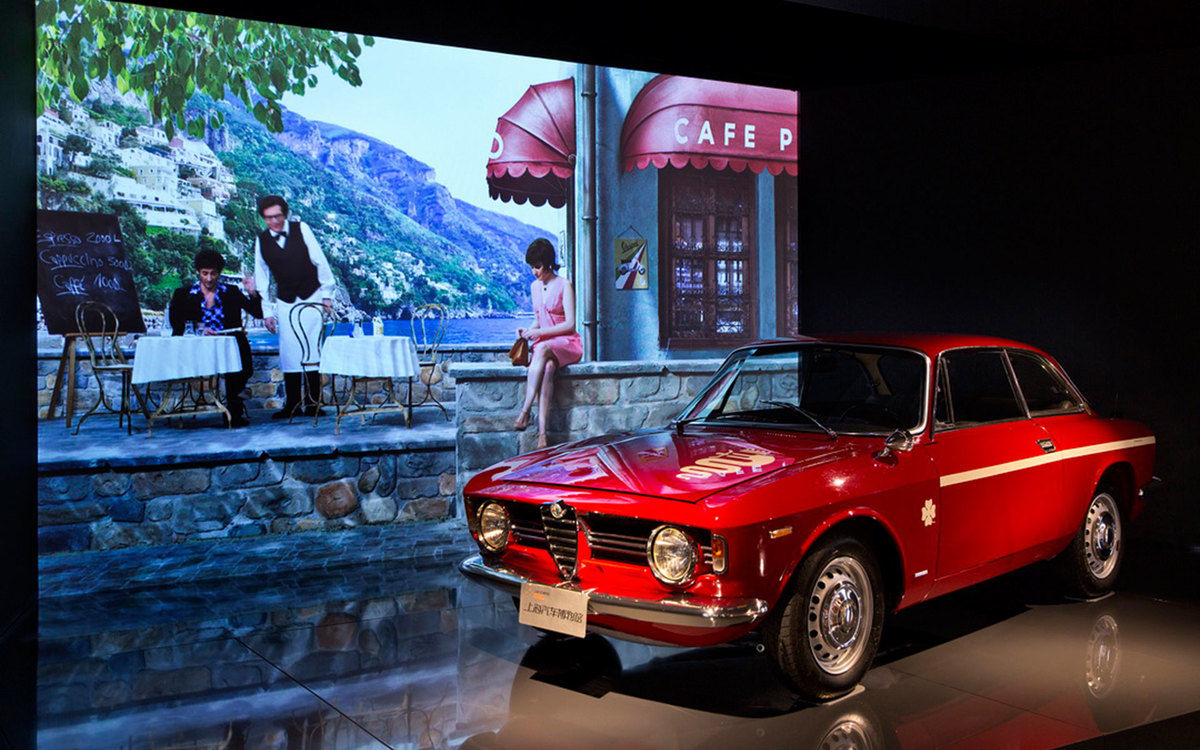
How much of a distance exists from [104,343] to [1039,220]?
269 inches

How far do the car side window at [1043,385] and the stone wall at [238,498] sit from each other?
4213mm

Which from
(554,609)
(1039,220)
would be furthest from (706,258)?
(554,609)

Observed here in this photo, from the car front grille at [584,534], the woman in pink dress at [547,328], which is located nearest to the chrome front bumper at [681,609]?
the car front grille at [584,534]

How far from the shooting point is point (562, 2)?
17.0 ft

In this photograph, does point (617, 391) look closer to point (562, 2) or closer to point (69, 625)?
point (562, 2)

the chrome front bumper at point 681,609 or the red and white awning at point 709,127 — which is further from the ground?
the red and white awning at point 709,127

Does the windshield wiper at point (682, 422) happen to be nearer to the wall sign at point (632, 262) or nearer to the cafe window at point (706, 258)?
the wall sign at point (632, 262)

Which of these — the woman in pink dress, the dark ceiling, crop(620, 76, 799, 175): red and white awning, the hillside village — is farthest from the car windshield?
crop(620, 76, 799, 175): red and white awning

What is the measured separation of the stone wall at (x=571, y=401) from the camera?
7453 mm

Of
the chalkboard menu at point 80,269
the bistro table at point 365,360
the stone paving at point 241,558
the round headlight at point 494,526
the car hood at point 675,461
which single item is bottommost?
the stone paving at point 241,558

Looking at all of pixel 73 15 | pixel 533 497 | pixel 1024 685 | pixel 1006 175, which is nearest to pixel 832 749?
pixel 1024 685

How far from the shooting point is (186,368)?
726cm

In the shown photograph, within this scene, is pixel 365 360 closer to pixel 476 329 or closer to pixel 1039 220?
pixel 476 329

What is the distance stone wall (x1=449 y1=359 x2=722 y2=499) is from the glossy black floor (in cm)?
240
